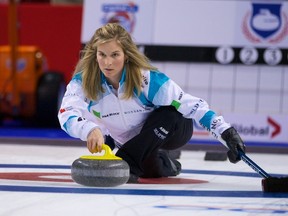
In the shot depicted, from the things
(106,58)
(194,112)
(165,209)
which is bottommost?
(165,209)

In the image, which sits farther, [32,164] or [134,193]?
[32,164]

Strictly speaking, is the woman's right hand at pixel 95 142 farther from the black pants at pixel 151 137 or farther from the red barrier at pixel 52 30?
the red barrier at pixel 52 30

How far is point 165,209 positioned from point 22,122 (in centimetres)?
566

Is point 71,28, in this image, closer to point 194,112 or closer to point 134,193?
point 194,112

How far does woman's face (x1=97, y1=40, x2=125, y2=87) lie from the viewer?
3.51 metres

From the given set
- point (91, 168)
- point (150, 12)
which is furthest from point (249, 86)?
point (91, 168)

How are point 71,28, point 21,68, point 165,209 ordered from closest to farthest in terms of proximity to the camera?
point 165,209 → point 21,68 → point 71,28

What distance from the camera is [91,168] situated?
323 cm

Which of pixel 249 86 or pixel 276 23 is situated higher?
pixel 276 23

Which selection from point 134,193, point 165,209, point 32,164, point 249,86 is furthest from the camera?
point 249,86

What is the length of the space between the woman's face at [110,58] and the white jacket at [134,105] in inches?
3.4

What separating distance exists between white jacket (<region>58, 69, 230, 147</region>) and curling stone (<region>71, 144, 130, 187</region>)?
24cm

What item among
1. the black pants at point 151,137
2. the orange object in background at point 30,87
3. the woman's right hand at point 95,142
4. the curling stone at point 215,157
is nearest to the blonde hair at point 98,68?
the black pants at point 151,137

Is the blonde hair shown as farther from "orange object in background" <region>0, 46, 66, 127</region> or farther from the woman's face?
"orange object in background" <region>0, 46, 66, 127</region>
